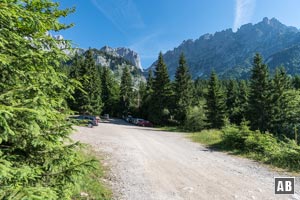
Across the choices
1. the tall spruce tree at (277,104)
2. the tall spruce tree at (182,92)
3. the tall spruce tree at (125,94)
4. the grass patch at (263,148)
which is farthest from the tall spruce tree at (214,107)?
the tall spruce tree at (125,94)

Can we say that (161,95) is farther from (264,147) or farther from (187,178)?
(187,178)

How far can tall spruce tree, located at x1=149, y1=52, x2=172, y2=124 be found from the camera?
44688mm

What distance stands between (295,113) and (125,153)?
73.8 feet

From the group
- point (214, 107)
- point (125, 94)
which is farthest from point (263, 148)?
point (125, 94)

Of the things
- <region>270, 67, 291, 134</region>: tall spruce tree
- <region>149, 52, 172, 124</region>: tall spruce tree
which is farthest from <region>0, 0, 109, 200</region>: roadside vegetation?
<region>149, 52, 172, 124</region>: tall spruce tree

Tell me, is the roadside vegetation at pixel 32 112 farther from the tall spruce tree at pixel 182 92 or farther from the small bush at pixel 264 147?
the tall spruce tree at pixel 182 92

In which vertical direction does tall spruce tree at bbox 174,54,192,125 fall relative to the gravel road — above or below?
above

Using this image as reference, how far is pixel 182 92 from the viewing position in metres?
43.0

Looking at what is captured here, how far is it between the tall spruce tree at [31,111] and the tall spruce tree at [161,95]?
39137 millimetres

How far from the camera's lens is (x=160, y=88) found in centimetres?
4572

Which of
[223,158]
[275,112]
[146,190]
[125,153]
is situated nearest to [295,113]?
[275,112]

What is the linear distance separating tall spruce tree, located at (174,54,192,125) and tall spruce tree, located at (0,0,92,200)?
3734 cm

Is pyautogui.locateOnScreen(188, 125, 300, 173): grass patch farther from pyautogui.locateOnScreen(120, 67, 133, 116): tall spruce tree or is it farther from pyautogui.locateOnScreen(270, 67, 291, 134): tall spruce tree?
pyautogui.locateOnScreen(120, 67, 133, 116): tall spruce tree

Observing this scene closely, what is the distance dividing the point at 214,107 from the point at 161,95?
40.7 ft
